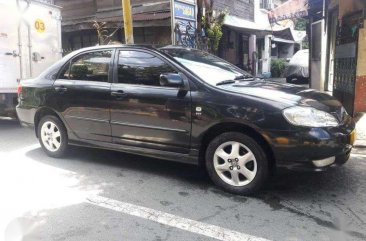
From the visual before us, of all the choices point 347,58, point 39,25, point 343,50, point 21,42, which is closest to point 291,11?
point 343,50

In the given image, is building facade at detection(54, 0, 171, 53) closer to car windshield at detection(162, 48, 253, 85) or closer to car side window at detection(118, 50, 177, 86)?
car windshield at detection(162, 48, 253, 85)

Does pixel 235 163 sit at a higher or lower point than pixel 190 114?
lower

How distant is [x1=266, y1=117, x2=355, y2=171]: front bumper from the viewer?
13.0ft

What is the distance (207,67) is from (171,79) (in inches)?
25.9

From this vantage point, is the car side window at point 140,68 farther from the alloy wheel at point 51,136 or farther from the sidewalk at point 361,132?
the sidewalk at point 361,132

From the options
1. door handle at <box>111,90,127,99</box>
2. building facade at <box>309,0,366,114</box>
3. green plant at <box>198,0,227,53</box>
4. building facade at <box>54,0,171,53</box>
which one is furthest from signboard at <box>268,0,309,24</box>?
door handle at <box>111,90,127,99</box>

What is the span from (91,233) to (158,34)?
420 inches

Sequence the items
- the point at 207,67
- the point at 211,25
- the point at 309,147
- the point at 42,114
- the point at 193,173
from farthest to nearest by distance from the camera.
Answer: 1. the point at 211,25
2. the point at 42,114
3. the point at 193,173
4. the point at 207,67
5. the point at 309,147

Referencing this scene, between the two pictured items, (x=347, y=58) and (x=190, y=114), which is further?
(x=347, y=58)

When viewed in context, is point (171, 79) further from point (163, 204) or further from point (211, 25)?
point (211, 25)

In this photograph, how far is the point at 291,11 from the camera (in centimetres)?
1341

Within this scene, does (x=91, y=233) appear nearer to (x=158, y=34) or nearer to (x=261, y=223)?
(x=261, y=223)

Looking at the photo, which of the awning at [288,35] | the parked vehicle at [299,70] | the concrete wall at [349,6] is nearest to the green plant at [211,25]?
the concrete wall at [349,6]

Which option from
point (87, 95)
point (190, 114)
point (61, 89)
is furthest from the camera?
point (61, 89)
